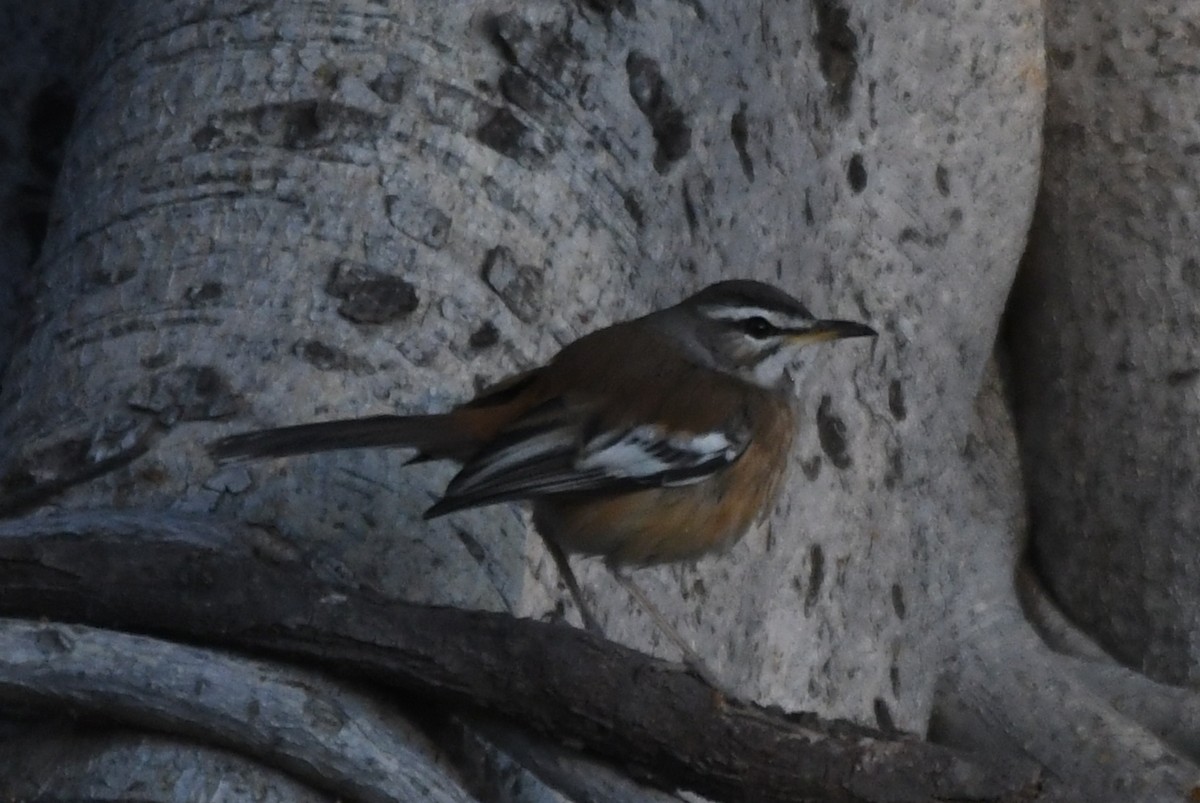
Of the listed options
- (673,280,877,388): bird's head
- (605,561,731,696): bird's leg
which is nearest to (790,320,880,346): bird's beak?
(673,280,877,388): bird's head

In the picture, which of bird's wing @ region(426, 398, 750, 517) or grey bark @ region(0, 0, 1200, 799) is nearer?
bird's wing @ region(426, 398, 750, 517)

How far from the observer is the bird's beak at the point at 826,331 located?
4910mm

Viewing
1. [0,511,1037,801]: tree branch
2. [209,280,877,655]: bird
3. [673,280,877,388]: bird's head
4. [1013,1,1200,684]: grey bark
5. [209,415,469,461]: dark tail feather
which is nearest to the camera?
[0,511,1037,801]: tree branch

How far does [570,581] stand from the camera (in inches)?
181

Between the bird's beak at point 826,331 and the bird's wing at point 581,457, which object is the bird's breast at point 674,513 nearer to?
the bird's wing at point 581,457

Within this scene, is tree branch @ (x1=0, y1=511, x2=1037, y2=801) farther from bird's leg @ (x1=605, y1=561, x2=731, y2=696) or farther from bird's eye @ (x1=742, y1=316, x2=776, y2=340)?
bird's eye @ (x1=742, y1=316, x2=776, y2=340)

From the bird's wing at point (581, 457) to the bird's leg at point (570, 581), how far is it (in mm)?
199

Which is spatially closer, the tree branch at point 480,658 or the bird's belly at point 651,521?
the tree branch at point 480,658

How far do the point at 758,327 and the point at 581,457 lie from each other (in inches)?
31.3

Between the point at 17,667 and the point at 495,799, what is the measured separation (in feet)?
3.25

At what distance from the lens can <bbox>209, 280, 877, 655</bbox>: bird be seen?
13.3 feet

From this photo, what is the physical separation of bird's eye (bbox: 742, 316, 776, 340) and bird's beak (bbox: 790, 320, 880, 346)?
60mm

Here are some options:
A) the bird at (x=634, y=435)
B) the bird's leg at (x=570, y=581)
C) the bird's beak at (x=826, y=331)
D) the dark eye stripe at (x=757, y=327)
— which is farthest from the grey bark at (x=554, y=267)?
the bird's beak at (x=826, y=331)

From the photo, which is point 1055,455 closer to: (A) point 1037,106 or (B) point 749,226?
(A) point 1037,106
